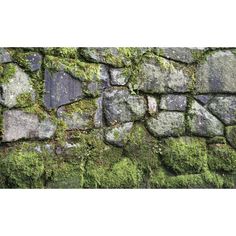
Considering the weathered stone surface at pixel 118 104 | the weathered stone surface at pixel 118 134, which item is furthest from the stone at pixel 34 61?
the weathered stone surface at pixel 118 134

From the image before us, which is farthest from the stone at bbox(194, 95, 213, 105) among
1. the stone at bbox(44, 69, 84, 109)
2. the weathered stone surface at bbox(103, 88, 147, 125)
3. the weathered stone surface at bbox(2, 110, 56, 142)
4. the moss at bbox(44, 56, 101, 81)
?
the weathered stone surface at bbox(2, 110, 56, 142)

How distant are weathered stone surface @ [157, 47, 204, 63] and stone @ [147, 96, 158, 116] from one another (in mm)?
363

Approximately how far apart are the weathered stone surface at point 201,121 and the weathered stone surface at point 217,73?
0.16 meters

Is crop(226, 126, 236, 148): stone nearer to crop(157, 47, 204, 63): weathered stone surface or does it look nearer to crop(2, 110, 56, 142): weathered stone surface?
crop(157, 47, 204, 63): weathered stone surface

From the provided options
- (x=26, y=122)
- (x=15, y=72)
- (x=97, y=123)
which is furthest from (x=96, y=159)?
(x=15, y=72)

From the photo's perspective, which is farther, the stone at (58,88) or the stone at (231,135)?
the stone at (231,135)

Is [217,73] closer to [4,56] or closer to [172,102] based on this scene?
[172,102]

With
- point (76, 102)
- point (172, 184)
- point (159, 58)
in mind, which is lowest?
point (172, 184)

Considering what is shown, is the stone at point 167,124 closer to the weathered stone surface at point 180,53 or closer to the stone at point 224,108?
the stone at point 224,108

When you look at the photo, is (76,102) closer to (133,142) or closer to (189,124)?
(133,142)

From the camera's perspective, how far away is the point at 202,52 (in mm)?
4887

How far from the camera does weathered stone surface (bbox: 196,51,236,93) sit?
4.90m

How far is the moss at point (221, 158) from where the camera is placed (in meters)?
4.94

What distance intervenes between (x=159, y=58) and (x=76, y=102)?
759 millimetres
